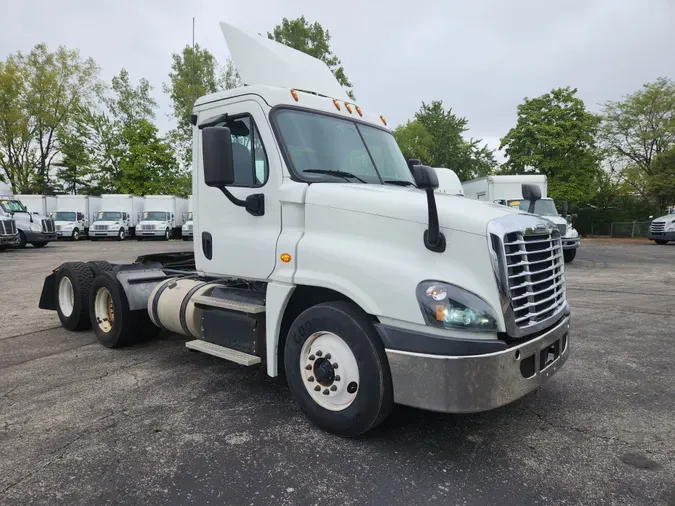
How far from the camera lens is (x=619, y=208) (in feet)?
132

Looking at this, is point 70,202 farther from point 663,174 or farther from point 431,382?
point 663,174

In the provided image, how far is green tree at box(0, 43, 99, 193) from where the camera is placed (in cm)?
4194

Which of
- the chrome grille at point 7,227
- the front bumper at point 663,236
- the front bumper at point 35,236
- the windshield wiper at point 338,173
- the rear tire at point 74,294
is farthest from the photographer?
the front bumper at point 663,236

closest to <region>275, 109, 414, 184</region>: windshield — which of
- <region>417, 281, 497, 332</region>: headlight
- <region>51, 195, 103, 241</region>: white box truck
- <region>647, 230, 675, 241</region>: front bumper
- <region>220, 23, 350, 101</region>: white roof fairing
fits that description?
<region>220, 23, 350, 101</region>: white roof fairing

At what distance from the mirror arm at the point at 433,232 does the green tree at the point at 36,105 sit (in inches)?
1949

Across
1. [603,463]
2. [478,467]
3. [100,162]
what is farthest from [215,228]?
[100,162]

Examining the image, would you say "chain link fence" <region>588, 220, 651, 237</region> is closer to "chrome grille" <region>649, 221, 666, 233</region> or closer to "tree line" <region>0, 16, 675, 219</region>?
"tree line" <region>0, 16, 675, 219</region>

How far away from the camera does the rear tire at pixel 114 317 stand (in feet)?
17.6

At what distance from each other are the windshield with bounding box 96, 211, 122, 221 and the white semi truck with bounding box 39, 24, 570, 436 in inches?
1234

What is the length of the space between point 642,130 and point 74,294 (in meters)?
49.1

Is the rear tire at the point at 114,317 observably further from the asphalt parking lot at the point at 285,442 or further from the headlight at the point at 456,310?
the headlight at the point at 456,310

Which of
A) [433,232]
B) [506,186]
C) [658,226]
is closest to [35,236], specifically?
[506,186]

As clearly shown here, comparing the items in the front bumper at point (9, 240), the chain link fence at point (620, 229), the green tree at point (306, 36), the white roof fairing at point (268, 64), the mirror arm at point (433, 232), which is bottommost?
the chain link fence at point (620, 229)

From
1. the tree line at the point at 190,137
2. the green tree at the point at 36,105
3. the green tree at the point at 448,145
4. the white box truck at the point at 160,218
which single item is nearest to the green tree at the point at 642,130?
the tree line at the point at 190,137
